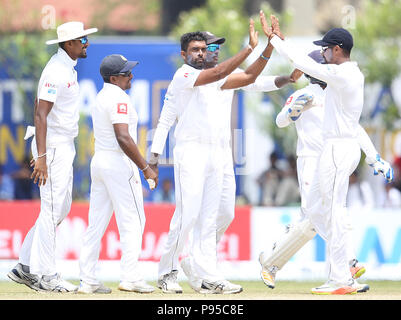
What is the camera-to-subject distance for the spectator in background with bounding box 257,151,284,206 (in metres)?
20.7

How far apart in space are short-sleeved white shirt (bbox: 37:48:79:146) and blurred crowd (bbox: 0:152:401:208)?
28.6 feet

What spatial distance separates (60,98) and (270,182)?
413 inches

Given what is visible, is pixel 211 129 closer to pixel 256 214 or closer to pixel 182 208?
pixel 182 208

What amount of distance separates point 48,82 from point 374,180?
12.4 meters

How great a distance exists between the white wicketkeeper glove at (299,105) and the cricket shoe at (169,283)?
1.97m

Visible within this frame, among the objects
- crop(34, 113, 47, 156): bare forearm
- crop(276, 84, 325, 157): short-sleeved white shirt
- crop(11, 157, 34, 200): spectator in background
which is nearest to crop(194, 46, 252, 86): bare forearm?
crop(34, 113, 47, 156): bare forearm

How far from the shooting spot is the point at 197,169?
34.7 feet

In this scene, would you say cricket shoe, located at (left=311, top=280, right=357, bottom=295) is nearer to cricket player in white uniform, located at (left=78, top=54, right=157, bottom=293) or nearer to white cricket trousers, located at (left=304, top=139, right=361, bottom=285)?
white cricket trousers, located at (left=304, top=139, right=361, bottom=285)

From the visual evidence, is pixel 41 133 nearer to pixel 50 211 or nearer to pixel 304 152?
pixel 50 211

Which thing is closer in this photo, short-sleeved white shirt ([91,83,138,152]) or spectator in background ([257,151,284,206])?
short-sleeved white shirt ([91,83,138,152])

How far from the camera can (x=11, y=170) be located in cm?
2355

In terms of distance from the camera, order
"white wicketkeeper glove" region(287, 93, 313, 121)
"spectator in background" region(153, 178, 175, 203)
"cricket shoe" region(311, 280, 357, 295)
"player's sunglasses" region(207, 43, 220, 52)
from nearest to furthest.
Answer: "cricket shoe" region(311, 280, 357, 295), "player's sunglasses" region(207, 43, 220, 52), "white wicketkeeper glove" region(287, 93, 313, 121), "spectator in background" region(153, 178, 175, 203)

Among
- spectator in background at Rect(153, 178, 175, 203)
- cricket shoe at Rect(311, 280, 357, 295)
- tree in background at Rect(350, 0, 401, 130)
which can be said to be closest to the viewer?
cricket shoe at Rect(311, 280, 357, 295)

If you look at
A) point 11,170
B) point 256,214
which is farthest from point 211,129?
point 11,170
